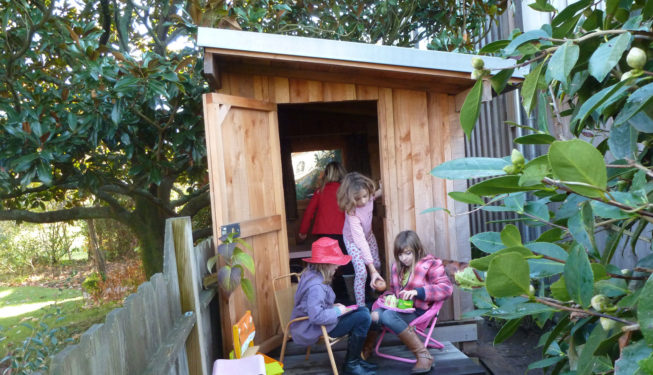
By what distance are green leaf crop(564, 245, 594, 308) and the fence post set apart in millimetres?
2267

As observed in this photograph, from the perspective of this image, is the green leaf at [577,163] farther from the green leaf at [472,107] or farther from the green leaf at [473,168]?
the green leaf at [472,107]

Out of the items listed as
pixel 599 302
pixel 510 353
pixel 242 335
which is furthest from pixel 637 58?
pixel 510 353

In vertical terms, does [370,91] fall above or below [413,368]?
above

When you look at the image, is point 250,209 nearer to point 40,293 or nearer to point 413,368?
point 413,368

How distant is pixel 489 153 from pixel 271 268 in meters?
3.63

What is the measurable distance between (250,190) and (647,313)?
3.69 metres

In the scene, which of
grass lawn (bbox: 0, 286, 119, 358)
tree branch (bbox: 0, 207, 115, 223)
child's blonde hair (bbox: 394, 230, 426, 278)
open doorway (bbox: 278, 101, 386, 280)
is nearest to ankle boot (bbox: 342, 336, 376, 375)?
child's blonde hair (bbox: 394, 230, 426, 278)

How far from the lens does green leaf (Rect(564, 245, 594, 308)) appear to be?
0.81m

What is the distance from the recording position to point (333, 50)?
12.9 feet

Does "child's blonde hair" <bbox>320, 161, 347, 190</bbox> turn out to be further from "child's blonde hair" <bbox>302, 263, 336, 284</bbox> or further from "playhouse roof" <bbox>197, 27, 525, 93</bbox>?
"child's blonde hair" <bbox>302, 263, 336, 284</bbox>

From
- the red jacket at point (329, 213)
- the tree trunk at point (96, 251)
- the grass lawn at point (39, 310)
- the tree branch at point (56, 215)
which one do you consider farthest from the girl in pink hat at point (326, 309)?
the tree trunk at point (96, 251)

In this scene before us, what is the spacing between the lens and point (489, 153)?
6777 mm

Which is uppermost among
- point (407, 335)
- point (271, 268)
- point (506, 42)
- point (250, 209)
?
point (506, 42)

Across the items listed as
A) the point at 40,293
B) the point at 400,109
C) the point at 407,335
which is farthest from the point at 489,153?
the point at 40,293
